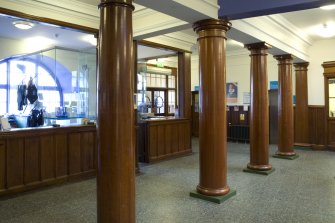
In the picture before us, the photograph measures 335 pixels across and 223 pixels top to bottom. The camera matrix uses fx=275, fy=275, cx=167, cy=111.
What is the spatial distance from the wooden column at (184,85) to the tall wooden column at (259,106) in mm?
2023

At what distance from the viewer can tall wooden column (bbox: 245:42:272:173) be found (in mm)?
5277

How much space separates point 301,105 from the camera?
8164 mm

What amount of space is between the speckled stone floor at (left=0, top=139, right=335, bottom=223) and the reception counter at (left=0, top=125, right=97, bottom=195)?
0.75 ft

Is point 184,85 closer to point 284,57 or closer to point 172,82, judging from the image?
point 284,57

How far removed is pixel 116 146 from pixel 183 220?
142cm

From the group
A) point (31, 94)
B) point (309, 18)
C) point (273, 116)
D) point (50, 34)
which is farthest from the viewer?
point (273, 116)

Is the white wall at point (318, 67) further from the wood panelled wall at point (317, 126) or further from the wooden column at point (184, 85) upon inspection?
the wooden column at point (184, 85)

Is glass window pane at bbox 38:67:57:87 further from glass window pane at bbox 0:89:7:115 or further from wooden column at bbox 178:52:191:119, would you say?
wooden column at bbox 178:52:191:119

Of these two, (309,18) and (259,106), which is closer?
(259,106)

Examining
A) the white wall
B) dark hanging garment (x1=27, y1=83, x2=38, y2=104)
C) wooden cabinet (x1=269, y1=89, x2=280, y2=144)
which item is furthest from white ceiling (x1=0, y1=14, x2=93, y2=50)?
the white wall

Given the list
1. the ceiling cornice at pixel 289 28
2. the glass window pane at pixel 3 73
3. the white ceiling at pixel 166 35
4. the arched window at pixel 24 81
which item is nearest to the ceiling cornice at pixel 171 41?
the white ceiling at pixel 166 35

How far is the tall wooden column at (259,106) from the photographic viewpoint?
528 cm

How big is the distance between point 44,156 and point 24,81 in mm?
4087

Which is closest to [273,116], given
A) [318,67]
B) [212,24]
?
[318,67]
